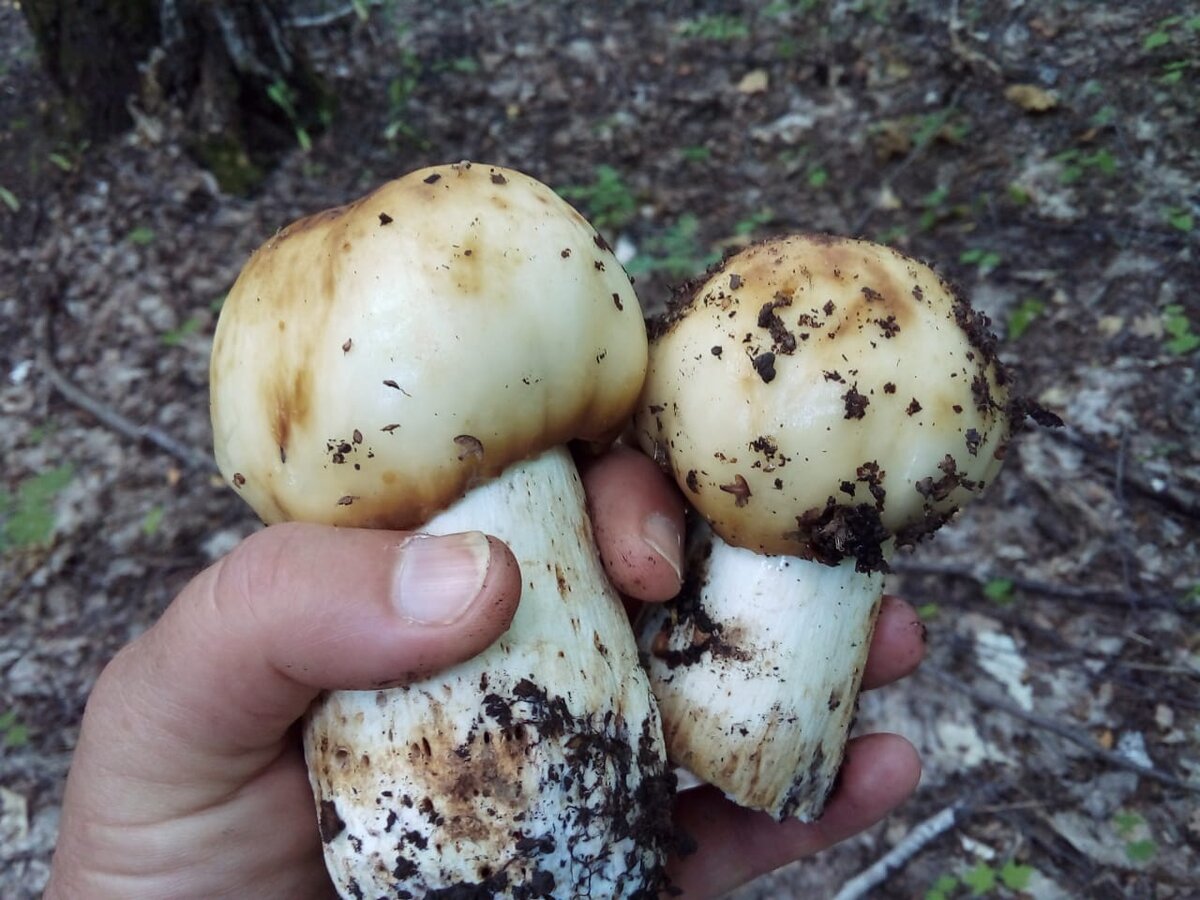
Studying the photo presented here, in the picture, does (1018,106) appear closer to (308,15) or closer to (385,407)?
(385,407)

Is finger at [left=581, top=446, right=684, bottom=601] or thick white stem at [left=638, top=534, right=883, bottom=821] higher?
finger at [left=581, top=446, right=684, bottom=601]

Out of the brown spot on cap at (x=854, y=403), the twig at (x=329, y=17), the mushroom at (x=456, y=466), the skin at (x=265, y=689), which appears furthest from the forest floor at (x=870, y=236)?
the brown spot on cap at (x=854, y=403)

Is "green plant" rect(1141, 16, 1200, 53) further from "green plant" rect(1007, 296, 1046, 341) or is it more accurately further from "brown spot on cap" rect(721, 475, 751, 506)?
"brown spot on cap" rect(721, 475, 751, 506)

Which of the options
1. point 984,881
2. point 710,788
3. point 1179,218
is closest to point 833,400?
point 710,788

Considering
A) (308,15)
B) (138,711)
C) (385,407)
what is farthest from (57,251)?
(385,407)

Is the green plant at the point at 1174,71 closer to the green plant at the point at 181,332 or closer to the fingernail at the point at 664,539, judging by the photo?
the fingernail at the point at 664,539

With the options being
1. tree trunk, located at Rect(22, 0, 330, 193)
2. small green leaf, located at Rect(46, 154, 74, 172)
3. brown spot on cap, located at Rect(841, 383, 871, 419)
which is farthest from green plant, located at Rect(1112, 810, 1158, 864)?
small green leaf, located at Rect(46, 154, 74, 172)
